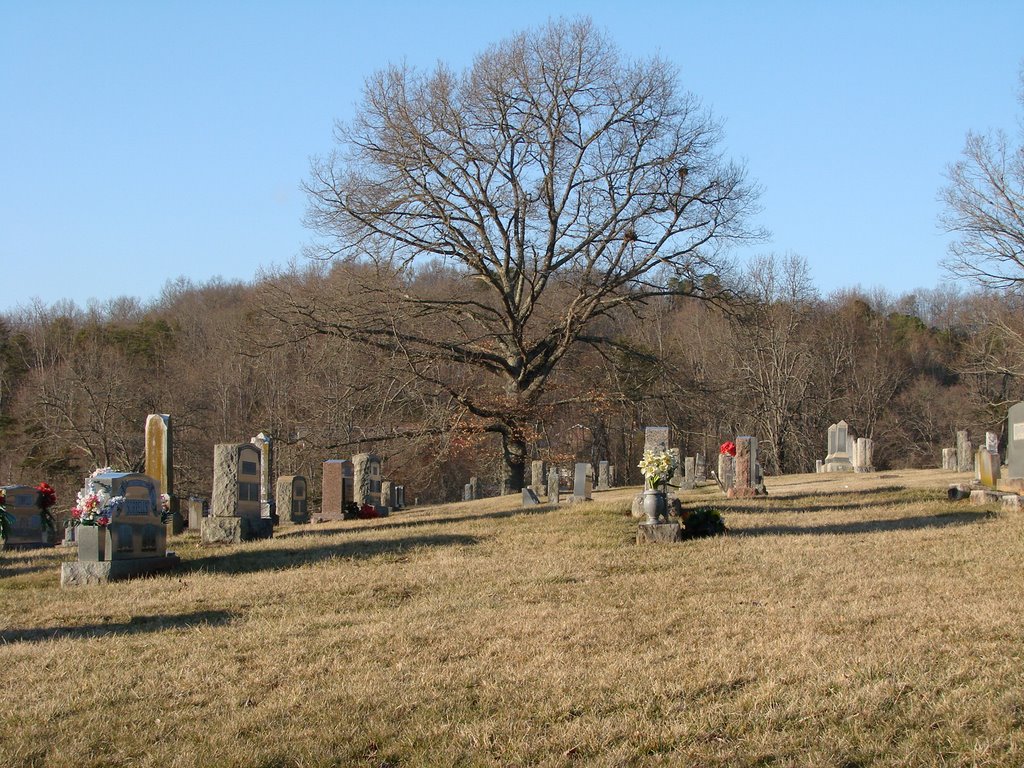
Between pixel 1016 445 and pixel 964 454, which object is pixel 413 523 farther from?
pixel 964 454

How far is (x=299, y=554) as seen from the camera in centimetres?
1295

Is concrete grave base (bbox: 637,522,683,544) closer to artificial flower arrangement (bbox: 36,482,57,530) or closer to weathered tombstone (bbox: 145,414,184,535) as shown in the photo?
weathered tombstone (bbox: 145,414,184,535)

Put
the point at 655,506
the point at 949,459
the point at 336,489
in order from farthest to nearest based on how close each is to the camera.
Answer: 1. the point at 949,459
2. the point at 336,489
3. the point at 655,506

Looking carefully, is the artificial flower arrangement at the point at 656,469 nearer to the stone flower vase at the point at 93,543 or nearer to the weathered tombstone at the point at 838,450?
the stone flower vase at the point at 93,543

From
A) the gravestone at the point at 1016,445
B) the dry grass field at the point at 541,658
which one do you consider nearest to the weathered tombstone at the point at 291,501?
the dry grass field at the point at 541,658

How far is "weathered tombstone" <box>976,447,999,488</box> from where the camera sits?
18688mm

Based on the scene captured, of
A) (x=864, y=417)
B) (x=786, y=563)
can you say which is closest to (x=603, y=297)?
(x=786, y=563)

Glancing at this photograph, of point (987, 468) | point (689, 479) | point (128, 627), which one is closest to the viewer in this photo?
point (128, 627)

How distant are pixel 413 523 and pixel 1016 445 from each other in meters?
10.2

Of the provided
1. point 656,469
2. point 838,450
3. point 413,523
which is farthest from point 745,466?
point 838,450

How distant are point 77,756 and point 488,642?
9.91 feet

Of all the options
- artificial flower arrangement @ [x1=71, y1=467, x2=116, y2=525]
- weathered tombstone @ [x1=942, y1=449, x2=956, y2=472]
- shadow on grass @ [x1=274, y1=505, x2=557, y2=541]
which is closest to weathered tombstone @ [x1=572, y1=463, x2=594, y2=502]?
shadow on grass @ [x1=274, y1=505, x2=557, y2=541]

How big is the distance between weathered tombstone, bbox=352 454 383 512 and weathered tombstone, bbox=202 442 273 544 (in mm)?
5882

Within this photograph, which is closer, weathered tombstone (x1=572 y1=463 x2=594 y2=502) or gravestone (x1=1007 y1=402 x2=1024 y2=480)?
gravestone (x1=1007 y1=402 x2=1024 y2=480)
